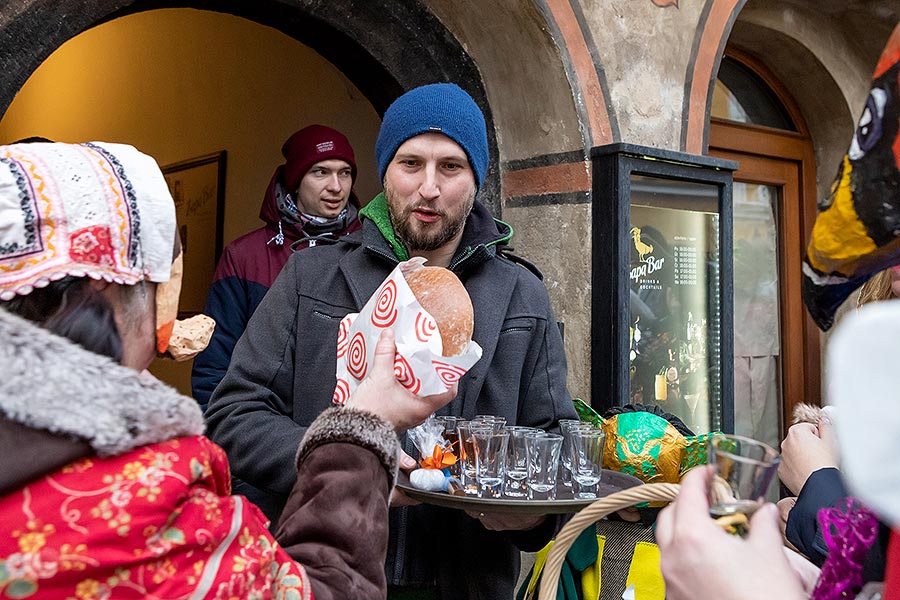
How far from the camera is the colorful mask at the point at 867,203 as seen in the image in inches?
26.9

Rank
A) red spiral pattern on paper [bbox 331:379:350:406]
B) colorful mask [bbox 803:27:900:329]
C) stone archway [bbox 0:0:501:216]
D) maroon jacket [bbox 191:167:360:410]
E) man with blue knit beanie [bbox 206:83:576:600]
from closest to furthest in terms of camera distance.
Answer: colorful mask [bbox 803:27:900:329] < red spiral pattern on paper [bbox 331:379:350:406] < man with blue knit beanie [bbox 206:83:576:600] < maroon jacket [bbox 191:167:360:410] < stone archway [bbox 0:0:501:216]

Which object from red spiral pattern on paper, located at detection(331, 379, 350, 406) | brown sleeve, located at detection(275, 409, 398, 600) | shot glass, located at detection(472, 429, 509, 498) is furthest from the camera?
shot glass, located at detection(472, 429, 509, 498)

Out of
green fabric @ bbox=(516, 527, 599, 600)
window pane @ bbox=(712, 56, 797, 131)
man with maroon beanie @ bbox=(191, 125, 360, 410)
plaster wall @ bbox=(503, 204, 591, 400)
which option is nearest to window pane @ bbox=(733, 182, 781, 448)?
window pane @ bbox=(712, 56, 797, 131)

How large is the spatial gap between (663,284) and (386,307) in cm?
234

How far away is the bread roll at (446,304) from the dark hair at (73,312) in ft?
2.15

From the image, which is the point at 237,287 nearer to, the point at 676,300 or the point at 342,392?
the point at 342,392

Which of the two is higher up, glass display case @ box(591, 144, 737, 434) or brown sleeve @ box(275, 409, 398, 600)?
glass display case @ box(591, 144, 737, 434)

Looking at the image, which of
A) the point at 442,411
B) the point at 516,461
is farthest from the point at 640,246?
the point at 516,461

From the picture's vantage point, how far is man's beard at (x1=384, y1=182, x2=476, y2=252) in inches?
76.9

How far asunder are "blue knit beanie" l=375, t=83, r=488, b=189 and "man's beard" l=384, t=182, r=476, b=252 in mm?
112

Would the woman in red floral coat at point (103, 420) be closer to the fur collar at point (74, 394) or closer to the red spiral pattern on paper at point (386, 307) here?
the fur collar at point (74, 394)

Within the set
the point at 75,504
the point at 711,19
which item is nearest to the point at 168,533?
the point at 75,504

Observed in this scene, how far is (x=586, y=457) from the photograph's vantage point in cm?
175

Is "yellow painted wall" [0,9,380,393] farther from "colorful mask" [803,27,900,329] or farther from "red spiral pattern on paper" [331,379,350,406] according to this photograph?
"colorful mask" [803,27,900,329]
